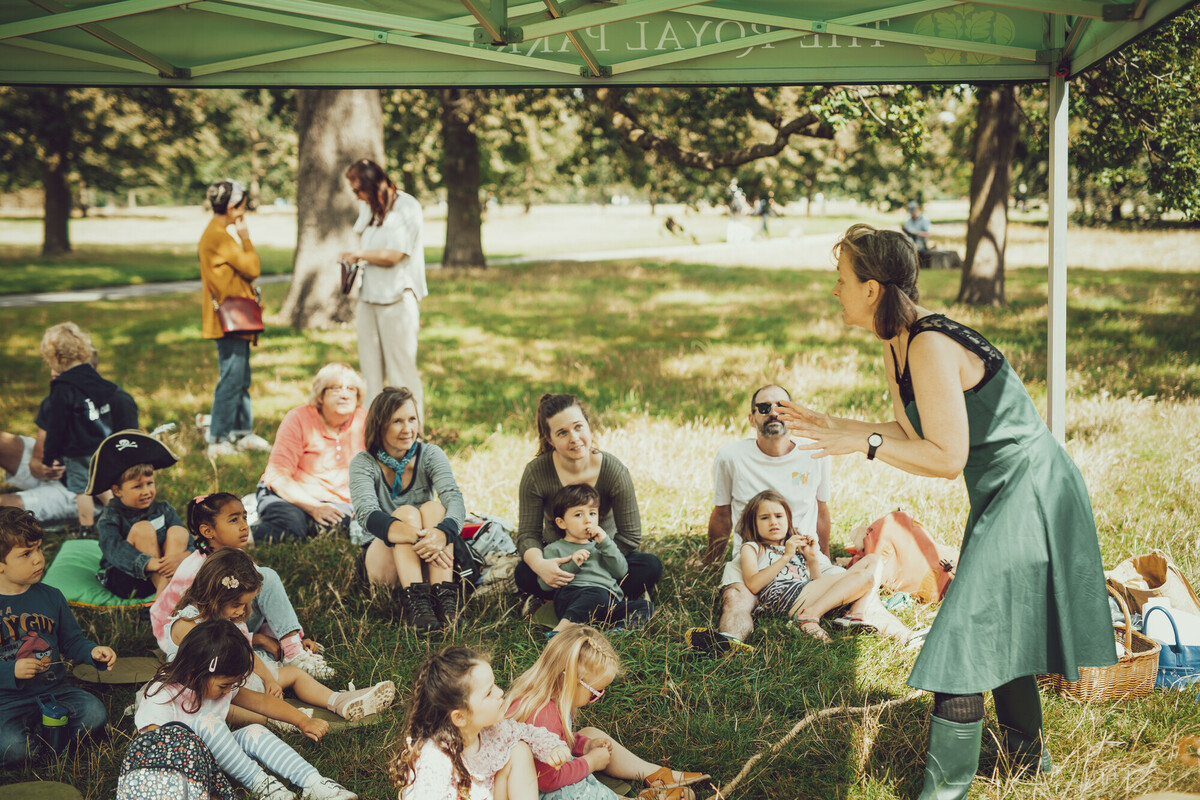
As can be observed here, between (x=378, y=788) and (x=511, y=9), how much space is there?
340cm

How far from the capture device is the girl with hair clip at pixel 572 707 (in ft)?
10.9

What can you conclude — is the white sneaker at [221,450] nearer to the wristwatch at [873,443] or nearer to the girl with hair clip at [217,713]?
the girl with hair clip at [217,713]

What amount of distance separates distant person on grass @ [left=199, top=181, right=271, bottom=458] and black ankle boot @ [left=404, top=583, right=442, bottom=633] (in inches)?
152

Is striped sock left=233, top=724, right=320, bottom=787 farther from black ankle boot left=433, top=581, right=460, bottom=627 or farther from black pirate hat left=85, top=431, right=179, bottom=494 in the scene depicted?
black pirate hat left=85, top=431, right=179, bottom=494

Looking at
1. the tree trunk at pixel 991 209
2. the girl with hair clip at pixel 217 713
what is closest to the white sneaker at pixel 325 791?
the girl with hair clip at pixel 217 713

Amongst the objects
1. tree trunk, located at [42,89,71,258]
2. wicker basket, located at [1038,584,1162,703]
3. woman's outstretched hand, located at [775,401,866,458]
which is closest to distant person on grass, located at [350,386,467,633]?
woman's outstretched hand, located at [775,401,866,458]

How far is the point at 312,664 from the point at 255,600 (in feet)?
1.31

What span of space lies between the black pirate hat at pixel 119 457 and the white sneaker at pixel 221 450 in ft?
9.94

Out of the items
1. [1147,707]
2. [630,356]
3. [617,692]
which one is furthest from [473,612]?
[630,356]

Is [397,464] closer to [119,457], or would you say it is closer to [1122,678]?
[119,457]

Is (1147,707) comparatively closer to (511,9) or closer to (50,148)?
(511,9)

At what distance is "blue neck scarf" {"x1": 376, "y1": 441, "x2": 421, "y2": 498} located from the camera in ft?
17.9

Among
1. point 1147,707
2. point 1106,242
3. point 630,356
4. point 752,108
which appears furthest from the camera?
point 1106,242

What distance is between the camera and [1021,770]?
3393 millimetres
